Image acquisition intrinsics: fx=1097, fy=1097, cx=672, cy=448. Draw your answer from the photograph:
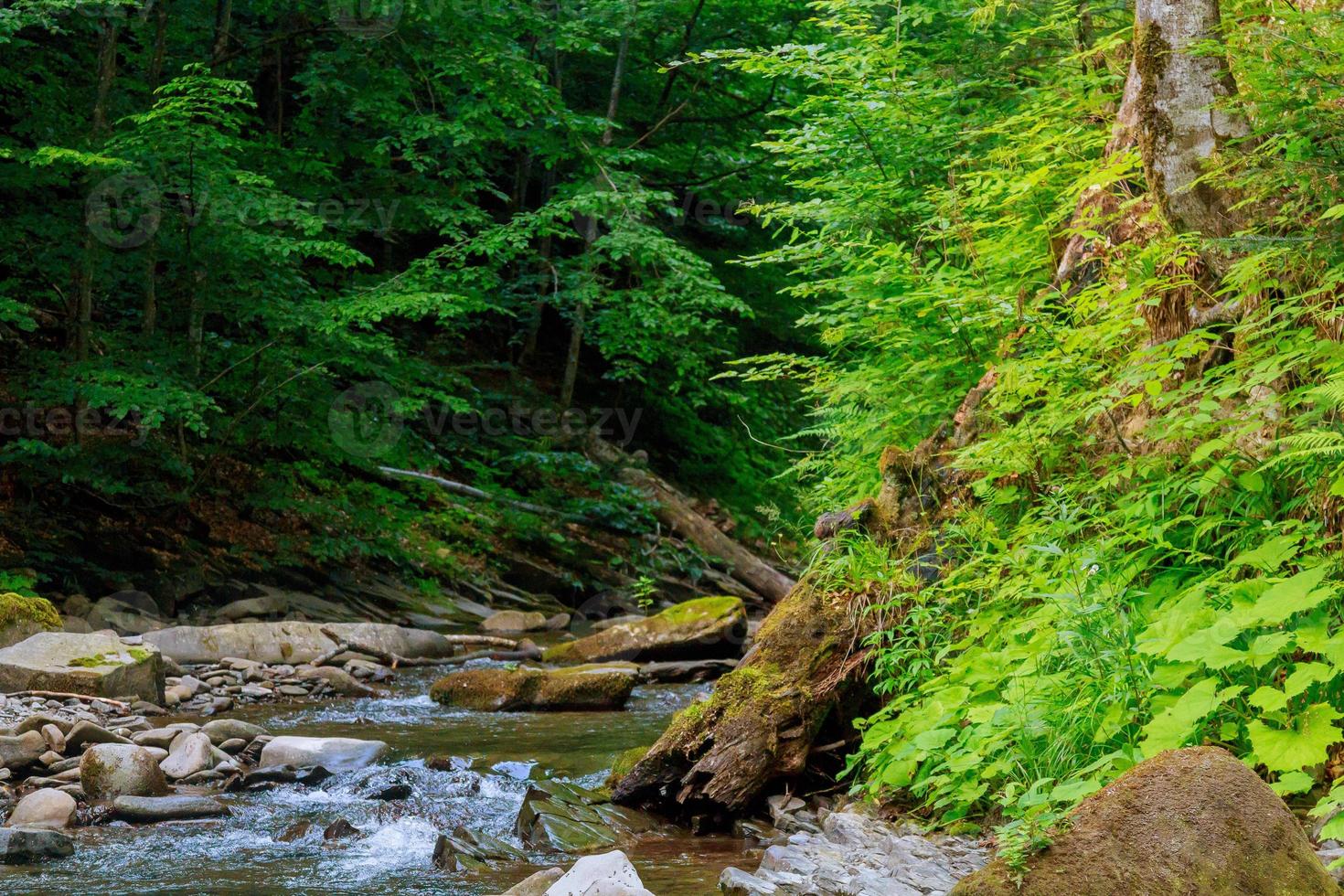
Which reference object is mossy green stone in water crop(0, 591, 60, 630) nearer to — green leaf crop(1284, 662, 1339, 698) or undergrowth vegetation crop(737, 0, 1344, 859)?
undergrowth vegetation crop(737, 0, 1344, 859)

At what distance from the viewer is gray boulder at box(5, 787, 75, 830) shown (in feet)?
18.1

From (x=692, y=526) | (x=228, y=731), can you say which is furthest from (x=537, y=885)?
(x=692, y=526)

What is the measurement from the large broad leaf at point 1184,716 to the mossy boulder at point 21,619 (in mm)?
8186

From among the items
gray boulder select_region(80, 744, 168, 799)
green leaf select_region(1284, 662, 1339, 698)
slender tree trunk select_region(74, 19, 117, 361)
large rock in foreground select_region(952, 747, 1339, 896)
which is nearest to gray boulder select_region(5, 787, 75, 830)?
gray boulder select_region(80, 744, 168, 799)

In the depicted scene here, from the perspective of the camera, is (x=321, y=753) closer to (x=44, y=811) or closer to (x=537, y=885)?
(x=44, y=811)

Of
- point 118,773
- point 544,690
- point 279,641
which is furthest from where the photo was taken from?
point 279,641

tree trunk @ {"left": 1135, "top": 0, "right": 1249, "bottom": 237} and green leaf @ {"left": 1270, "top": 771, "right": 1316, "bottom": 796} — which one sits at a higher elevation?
tree trunk @ {"left": 1135, "top": 0, "right": 1249, "bottom": 237}

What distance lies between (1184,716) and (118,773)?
547 centimetres

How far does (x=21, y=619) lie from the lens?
870cm

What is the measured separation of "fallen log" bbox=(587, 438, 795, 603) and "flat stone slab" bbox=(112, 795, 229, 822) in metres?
10.6

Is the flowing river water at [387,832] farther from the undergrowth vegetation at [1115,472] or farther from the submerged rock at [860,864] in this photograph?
the undergrowth vegetation at [1115,472]

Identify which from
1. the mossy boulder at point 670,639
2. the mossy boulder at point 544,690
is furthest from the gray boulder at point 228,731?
the mossy boulder at point 670,639

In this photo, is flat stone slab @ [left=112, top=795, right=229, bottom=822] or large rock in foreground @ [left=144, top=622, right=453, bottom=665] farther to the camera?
large rock in foreground @ [left=144, top=622, right=453, bottom=665]

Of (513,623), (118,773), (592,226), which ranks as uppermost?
(592,226)
